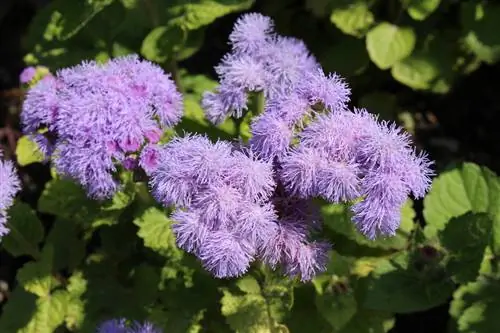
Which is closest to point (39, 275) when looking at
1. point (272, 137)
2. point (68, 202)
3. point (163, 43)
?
point (68, 202)

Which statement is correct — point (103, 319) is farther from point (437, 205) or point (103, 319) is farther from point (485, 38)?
point (485, 38)

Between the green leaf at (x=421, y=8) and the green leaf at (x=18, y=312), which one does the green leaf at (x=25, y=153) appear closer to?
the green leaf at (x=18, y=312)

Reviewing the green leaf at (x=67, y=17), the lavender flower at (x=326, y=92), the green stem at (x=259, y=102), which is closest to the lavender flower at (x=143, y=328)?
the green stem at (x=259, y=102)

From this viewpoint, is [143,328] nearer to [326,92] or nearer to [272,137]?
[272,137]

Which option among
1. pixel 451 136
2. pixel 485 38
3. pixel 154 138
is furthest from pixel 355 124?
pixel 451 136

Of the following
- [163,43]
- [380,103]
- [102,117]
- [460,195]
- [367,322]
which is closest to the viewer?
[102,117]

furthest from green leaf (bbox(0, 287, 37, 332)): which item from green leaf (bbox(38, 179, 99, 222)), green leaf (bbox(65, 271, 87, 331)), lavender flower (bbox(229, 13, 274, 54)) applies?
lavender flower (bbox(229, 13, 274, 54))
